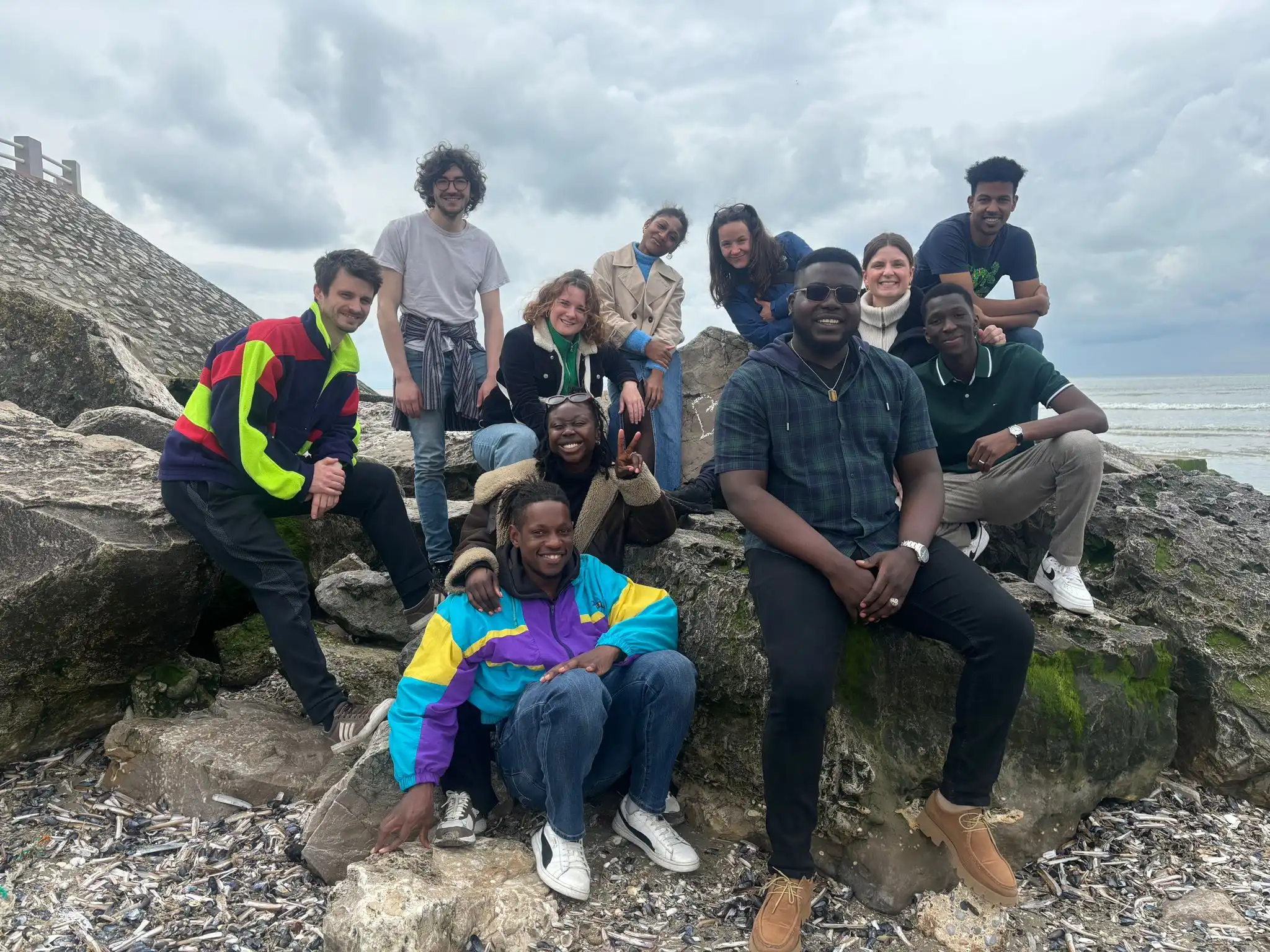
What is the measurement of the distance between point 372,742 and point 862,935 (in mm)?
2417

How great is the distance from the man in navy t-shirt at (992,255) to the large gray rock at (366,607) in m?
4.49

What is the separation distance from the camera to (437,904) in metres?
3.20

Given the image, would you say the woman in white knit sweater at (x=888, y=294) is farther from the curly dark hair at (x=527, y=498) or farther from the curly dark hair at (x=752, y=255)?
the curly dark hair at (x=527, y=498)

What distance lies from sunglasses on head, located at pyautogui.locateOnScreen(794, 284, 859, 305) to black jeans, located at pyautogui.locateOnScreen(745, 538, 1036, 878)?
1276 millimetres

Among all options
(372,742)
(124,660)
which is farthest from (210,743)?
(372,742)

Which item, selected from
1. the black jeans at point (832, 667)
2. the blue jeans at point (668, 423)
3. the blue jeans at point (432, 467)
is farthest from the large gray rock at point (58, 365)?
the black jeans at point (832, 667)

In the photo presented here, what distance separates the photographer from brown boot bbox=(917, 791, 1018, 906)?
3.50 m

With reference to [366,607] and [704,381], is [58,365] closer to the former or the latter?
[366,607]

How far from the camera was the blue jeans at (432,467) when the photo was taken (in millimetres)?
5969

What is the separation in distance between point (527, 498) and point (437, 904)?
1793 mm

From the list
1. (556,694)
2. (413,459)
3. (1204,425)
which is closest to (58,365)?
(413,459)

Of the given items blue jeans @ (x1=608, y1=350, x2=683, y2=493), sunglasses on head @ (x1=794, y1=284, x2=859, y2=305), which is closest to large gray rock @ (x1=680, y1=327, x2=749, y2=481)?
blue jeans @ (x1=608, y1=350, x2=683, y2=493)

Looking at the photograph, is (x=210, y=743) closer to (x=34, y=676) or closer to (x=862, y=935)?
(x=34, y=676)

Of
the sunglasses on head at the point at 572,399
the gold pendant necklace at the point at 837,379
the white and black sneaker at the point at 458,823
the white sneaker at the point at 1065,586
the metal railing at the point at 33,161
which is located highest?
the metal railing at the point at 33,161
